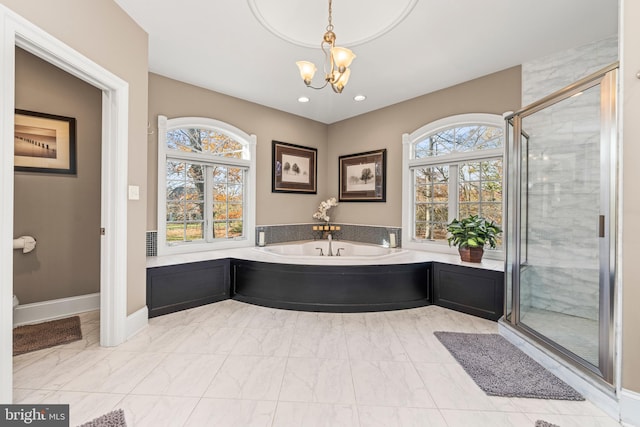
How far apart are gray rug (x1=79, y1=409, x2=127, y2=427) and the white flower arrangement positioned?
3.80 metres

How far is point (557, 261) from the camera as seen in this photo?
8.94 feet

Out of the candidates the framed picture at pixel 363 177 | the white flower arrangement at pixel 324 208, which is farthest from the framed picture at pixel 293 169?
the framed picture at pixel 363 177

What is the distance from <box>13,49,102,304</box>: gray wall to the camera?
104 inches

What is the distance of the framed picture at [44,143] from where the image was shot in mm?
2643

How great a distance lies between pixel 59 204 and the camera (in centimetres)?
284

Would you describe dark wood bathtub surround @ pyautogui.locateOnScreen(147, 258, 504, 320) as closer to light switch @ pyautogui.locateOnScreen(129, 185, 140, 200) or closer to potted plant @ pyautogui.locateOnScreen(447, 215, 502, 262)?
potted plant @ pyautogui.locateOnScreen(447, 215, 502, 262)

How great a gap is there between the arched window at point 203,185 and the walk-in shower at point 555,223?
331 centimetres

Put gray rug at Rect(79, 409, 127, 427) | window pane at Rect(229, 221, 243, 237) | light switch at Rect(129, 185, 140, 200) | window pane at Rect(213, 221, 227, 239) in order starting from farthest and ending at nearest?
window pane at Rect(229, 221, 243, 237) < window pane at Rect(213, 221, 227, 239) < light switch at Rect(129, 185, 140, 200) < gray rug at Rect(79, 409, 127, 427)

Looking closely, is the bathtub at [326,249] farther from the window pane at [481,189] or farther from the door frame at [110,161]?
the door frame at [110,161]

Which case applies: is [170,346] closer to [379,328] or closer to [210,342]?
[210,342]

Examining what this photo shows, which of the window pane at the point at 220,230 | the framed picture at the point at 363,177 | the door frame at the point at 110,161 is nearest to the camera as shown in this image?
the door frame at the point at 110,161

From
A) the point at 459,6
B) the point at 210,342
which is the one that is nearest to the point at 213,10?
the point at 459,6

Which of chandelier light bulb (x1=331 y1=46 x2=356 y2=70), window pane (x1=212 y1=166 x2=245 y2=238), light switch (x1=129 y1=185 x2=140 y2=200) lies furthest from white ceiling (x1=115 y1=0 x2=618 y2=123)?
light switch (x1=129 y1=185 x2=140 y2=200)

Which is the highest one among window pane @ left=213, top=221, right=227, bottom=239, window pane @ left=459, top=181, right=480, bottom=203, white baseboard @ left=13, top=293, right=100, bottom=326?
window pane @ left=459, top=181, right=480, bottom=203
